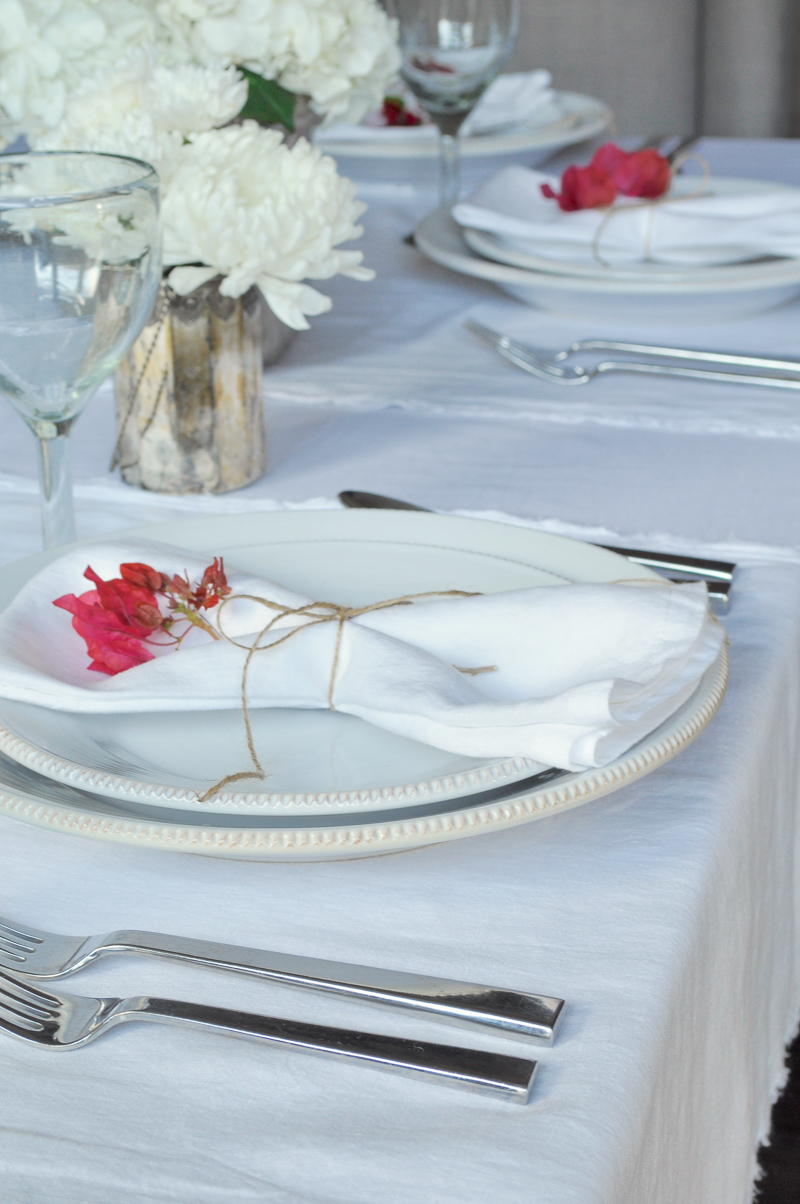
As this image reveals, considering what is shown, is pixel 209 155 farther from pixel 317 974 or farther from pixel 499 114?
pixel 499 114

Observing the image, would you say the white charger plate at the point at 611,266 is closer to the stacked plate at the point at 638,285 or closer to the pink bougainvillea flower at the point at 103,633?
the stacked plate at the point at 638,285

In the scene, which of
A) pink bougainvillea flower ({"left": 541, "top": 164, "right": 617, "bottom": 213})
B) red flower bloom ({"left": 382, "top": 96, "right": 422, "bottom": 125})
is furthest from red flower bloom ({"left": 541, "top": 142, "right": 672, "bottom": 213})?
red flower bloom ({"left": 382, "top": 96, "right": 422, "bottom": 125})

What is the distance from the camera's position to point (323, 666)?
483 millimetres

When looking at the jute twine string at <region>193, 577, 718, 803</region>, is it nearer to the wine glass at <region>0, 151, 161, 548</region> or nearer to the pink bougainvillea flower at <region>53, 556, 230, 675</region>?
the pink bougainvillea flower at <region>53, 556, 230, 675</region>

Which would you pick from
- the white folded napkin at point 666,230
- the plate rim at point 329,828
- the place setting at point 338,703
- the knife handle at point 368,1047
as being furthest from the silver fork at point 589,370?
the knife handle at point 368,1047

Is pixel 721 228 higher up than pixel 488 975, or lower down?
higher up

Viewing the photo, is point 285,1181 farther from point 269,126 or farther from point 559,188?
point 559,188

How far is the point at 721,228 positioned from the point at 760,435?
293mm

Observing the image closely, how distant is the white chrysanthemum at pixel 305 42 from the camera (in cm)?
81

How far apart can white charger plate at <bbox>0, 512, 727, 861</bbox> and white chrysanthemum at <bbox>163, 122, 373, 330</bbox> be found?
6.7 inches

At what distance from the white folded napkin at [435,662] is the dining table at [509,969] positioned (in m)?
0.04

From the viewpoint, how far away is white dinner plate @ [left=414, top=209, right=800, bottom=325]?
0.97 m

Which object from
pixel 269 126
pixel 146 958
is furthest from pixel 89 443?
pixel 146 958

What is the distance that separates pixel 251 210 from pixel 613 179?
0.52 metres
